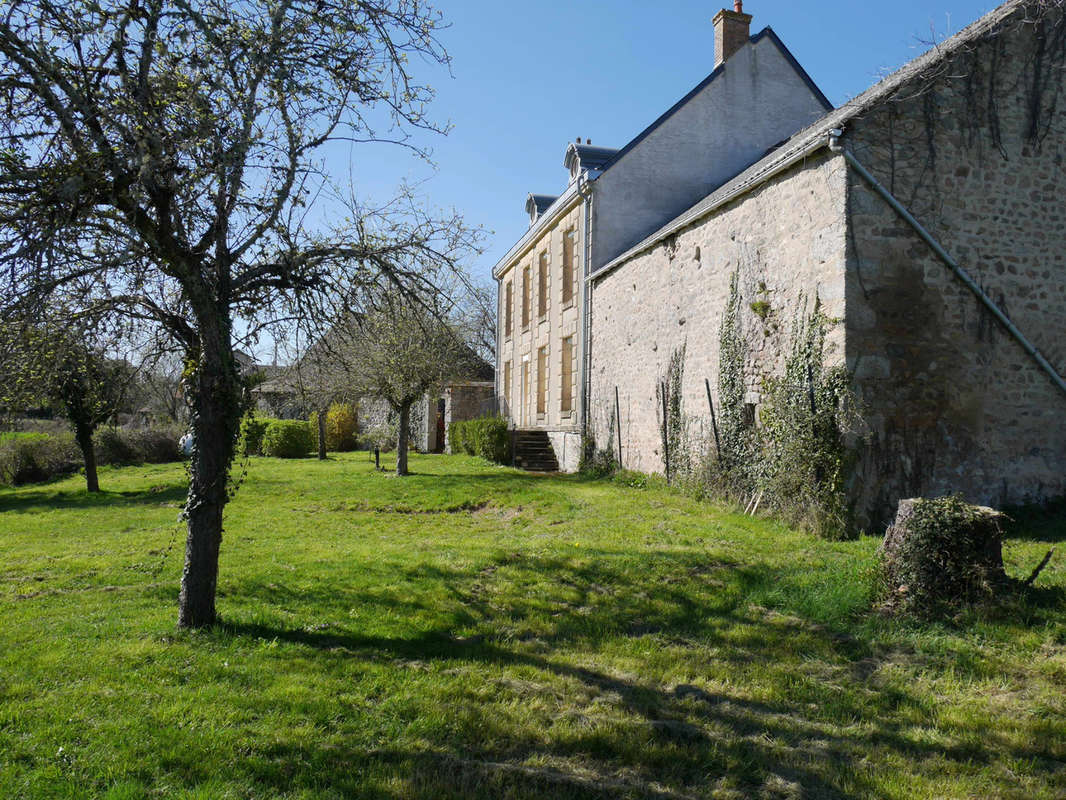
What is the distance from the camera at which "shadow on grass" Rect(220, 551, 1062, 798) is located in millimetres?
3277

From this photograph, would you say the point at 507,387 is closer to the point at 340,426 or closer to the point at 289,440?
the point at 289,440

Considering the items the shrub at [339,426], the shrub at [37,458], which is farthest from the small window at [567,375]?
the shrub at [37,458]

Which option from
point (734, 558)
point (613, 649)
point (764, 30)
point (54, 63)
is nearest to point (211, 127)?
point (54, 63)

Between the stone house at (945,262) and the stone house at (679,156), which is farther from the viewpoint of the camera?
the stone house at (679,156)

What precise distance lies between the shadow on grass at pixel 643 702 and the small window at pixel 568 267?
12.3 metres

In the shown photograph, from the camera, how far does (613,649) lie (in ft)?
16.5

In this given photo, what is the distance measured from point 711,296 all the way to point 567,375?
7648mm

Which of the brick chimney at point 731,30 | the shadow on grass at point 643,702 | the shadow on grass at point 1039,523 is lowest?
the shadow on grass at point 643,702

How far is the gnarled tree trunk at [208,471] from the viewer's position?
199 inches

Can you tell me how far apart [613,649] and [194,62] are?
15.9 ft

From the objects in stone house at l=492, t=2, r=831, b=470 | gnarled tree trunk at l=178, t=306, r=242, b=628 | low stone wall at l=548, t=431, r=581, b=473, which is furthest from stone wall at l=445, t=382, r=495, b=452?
gnarled tree trunk at l=178, t=306, r=242, b=628

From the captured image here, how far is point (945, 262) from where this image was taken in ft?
26.2

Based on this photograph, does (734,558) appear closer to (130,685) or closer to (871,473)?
(871,473)

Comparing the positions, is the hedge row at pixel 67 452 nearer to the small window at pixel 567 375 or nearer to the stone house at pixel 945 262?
the small window at pixel 567 375
